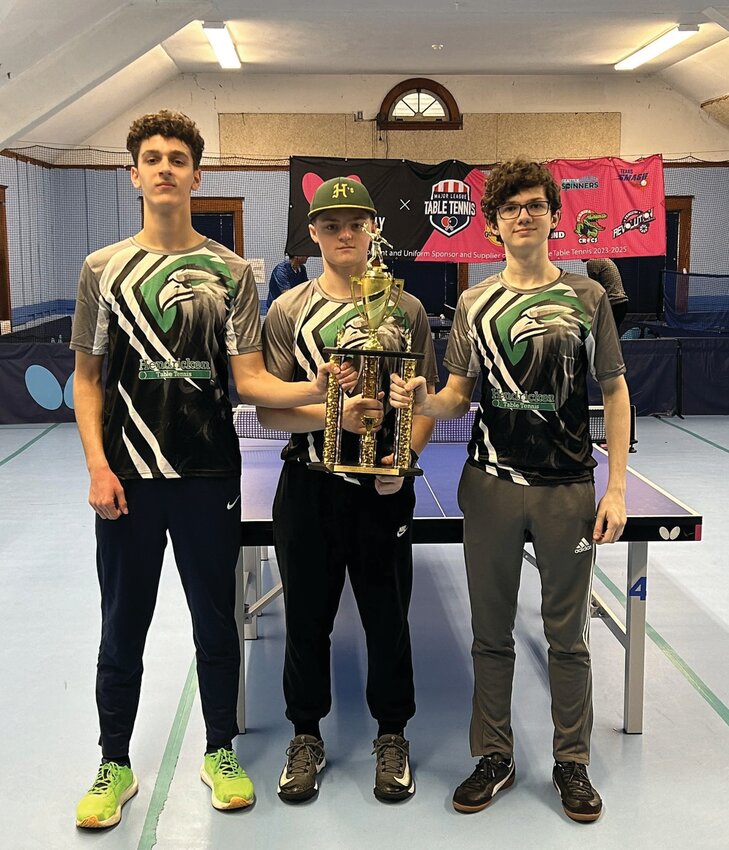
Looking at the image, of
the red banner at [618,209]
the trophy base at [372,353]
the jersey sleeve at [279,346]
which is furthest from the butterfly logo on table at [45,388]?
the trophy base at [372,353]

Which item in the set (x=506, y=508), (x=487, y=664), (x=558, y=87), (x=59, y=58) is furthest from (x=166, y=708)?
(x=558, y=87)

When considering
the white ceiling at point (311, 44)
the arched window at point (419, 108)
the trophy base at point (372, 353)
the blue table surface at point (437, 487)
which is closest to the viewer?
the trophy base at point (372, 353)

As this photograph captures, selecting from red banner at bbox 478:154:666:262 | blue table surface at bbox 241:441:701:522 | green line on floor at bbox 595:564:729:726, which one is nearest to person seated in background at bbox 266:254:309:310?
red banner at bbox 478:154:666:262

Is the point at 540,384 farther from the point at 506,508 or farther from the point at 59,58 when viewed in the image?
the point at 59,58

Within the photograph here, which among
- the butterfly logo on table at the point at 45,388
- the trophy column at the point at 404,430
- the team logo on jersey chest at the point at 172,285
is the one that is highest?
the team logo on jersey chest at the point at 172,285

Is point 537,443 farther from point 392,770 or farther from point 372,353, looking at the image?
point 392,770

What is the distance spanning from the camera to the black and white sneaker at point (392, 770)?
279 centimetres

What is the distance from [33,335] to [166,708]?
8.32m

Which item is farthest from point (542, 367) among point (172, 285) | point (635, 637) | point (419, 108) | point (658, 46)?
point (419, 108)

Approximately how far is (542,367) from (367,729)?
1438 millimetres

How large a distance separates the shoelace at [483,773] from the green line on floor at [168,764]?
0.88m

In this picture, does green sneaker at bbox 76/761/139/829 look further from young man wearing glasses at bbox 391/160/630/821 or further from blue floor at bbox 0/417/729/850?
young man wearing glasses at bbox 391/160/630/821

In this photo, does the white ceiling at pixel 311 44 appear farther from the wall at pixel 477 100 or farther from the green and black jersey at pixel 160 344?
the green and black jersey at pixel 160 344

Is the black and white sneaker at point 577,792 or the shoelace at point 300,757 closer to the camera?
the black and white sneaker at point 577,792
